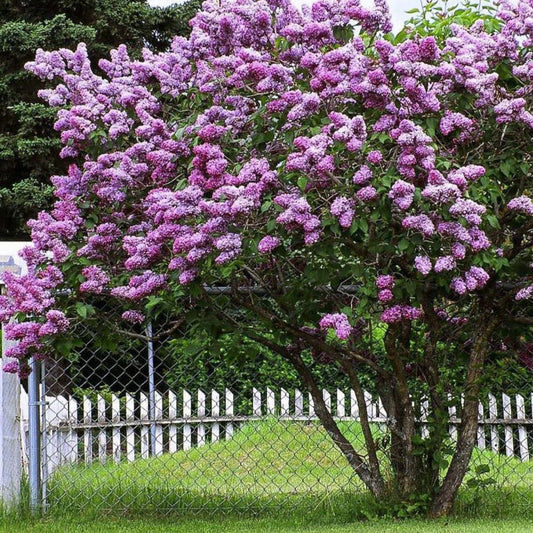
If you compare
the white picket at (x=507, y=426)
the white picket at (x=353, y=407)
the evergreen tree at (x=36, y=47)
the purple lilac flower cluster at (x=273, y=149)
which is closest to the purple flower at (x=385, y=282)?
the purple lilac flower cluster at (x=273, y=149)

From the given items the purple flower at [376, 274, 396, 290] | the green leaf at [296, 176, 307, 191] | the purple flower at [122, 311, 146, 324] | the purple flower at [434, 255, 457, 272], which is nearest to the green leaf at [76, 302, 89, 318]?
the purple flower at [122, 311, 146, 324]

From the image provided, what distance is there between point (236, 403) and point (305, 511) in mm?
4514

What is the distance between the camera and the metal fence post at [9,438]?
5.31m

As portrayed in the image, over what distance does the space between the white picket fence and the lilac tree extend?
2.29 metres

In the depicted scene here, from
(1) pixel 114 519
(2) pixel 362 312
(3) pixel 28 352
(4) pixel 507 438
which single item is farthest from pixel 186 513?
(4) pixel 507 438

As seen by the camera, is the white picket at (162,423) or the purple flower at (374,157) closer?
the purple flower at (374,157)

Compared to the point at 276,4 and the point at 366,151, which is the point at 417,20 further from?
the point at 366,151

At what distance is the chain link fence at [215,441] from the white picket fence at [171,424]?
0.06ft

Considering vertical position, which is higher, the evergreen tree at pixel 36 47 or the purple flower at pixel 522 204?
the evergreen tree at pixel 36 47

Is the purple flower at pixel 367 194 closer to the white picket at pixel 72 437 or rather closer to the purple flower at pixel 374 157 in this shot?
the purple flower at pixel 374 157

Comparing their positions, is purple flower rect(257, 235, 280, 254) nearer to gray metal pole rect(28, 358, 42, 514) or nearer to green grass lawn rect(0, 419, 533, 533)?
green grass lawn rect(0, 419, 533, 533)

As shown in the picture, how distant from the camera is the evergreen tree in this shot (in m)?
14.5

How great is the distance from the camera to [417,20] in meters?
4.91

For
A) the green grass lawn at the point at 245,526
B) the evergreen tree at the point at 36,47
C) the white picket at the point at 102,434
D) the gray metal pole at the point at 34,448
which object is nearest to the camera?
the green grass lawn at the point at 245,526
